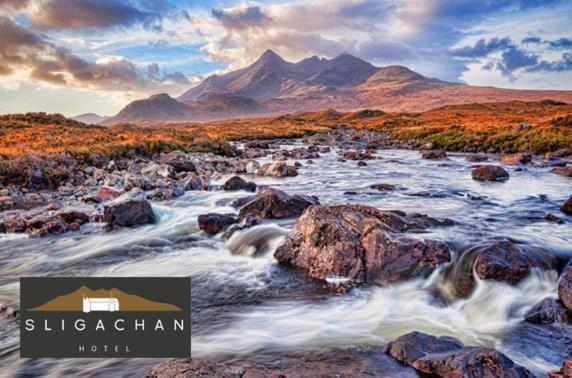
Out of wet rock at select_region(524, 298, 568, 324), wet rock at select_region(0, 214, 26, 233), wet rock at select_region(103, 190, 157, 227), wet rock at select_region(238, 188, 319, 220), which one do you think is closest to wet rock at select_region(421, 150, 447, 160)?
wet rock at select_region(238, 188, 319, 220)

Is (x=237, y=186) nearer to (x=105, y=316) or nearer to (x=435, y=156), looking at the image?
(x=105, y=316)

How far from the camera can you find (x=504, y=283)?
328 inches

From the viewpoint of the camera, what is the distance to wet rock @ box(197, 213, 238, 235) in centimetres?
1286

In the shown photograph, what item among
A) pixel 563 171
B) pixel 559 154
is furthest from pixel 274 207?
pixel 559 154

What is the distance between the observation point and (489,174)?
898 inches

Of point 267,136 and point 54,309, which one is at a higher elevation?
point 267,136

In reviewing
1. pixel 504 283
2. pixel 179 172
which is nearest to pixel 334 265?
pixel 504 283

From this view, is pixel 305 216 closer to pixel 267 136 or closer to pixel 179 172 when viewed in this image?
pixel 179 172

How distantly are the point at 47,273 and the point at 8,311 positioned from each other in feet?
8.55

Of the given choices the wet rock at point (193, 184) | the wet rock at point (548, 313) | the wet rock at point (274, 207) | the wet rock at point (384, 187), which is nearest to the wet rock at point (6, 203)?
the wet rock at point (193, 184)

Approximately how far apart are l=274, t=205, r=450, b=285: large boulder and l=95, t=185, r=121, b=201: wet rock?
9.93m

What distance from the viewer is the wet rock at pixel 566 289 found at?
7.41m

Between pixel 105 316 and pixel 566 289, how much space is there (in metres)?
7.16

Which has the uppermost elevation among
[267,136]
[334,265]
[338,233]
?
[267,136]
